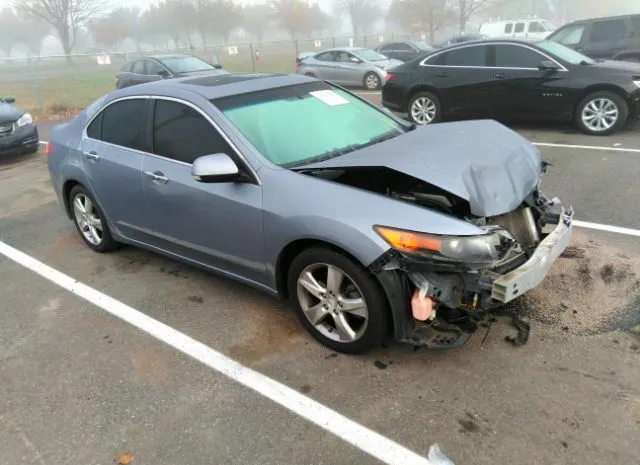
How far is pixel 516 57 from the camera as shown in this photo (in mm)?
8930

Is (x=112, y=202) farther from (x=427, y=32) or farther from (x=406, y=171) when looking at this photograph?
(x=427, y=32)

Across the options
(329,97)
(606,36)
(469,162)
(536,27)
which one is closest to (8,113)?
(329,97)

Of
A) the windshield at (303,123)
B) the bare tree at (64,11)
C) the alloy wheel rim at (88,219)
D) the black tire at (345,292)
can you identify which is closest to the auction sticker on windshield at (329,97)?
the windshield at (303,123)

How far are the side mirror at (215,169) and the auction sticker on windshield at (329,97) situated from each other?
1179 millimetres

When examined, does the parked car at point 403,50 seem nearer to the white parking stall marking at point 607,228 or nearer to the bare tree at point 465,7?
the white parking stall marking at point 607,228

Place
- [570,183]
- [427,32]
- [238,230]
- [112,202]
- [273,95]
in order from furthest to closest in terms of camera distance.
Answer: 1. [427,32]
2. [570,183]
3. [112,202]
4. [273,95]
5. [238,230]

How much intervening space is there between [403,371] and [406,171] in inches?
45.6

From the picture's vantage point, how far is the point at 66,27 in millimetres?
56781

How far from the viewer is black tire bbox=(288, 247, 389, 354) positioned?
9.78 feet

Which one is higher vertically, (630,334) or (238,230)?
(238,230)

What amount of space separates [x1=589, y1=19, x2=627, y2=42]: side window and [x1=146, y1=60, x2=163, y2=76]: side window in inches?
441

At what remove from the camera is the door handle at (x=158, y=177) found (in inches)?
155

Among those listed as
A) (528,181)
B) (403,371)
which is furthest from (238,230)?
(528,181)

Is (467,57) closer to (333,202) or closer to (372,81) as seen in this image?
(333,202)
